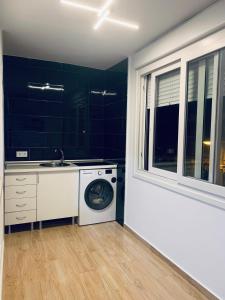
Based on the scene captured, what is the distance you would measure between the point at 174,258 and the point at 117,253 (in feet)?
2.07

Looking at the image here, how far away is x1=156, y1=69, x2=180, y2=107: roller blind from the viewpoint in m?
2.53

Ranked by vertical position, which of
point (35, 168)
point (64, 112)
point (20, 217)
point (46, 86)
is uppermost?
point (46, 86)

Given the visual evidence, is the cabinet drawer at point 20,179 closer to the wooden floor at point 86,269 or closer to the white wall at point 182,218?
the wooden floor at point 86,269

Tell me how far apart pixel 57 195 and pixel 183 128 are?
193 centimetres

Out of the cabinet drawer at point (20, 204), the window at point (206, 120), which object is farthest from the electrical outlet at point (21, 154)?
the window at point (206, 120)

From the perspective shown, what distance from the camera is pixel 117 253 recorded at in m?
2.67

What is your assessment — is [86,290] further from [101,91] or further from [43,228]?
[101,91]

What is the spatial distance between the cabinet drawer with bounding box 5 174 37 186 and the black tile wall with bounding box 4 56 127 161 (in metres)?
0.53

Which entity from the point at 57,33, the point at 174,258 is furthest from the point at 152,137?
the point at 57,33

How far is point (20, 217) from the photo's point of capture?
3.10 metres

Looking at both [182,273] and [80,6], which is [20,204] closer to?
[182,273]

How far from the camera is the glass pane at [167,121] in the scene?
255 cm

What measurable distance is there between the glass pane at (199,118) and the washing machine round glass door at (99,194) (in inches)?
59.7

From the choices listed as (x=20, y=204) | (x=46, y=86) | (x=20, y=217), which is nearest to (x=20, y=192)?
(x=20, y=204)
